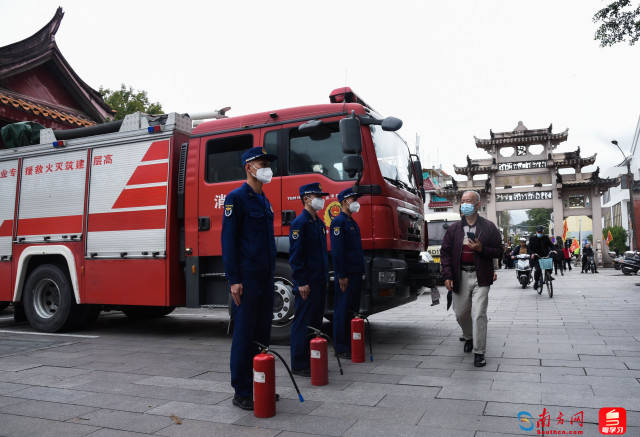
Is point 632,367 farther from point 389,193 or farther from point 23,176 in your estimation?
point 23,176

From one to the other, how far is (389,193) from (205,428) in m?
3.59

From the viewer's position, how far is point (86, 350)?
20.5 feet

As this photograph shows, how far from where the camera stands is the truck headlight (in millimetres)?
5754

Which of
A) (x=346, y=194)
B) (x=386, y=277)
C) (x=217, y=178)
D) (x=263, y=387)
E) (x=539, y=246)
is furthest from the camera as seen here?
(x=539, y=246)

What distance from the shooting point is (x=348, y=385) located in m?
4.38

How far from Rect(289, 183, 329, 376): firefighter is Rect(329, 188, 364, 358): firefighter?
1.08ft

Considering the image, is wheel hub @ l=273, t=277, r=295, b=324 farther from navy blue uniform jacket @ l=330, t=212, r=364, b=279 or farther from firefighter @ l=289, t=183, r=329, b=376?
firefighter @ l=289, t=183, r=329, b=376

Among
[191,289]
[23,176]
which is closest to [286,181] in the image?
[191,289]

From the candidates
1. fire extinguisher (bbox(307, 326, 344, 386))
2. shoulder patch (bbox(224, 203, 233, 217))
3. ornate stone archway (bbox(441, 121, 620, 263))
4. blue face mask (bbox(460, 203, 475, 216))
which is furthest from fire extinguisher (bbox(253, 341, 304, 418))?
ornate stone archway (bbox(441, 121, 620, 263))

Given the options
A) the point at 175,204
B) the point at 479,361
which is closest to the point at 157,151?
the point at 175,204

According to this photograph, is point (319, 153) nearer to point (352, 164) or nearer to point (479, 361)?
point (352, 164)

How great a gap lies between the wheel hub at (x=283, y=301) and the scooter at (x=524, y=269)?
11197 mm

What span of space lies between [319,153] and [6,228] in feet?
17.9

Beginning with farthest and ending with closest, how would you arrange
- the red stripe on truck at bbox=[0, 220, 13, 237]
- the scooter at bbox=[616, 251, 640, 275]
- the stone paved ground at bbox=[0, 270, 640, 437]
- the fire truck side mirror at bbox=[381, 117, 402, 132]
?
the scooter at bbox=[616, 251, 640, 275] → the red stripe on truck at bbox=[0, 220, 13, 237] → the fire truck side mirror at bbox=[381, 117, 402, 132] → the stone paved ground at bbox=[0, 270, 640, 437]
